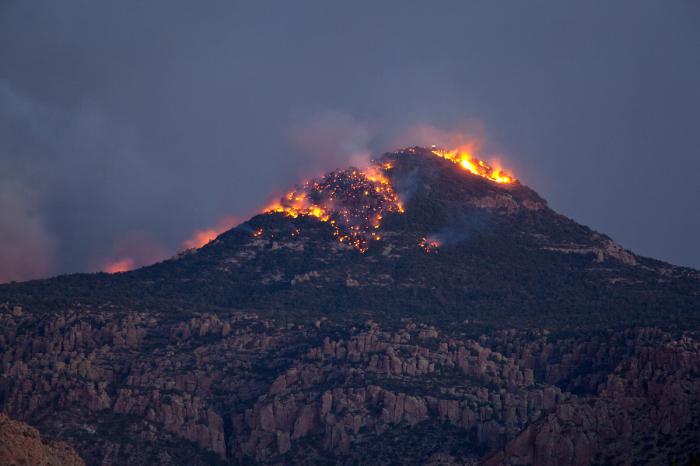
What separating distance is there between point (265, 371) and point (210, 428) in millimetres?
14849

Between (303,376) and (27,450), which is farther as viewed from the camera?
(303,376)

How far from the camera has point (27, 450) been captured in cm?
13588

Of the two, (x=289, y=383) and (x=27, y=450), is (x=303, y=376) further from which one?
(x=27, y=450)

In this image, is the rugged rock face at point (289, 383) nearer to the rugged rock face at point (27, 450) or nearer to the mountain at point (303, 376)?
the mountain at point (303, 376)

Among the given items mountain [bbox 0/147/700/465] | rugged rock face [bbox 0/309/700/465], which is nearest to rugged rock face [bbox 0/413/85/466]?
mountain [bbox 0/147/700/465]

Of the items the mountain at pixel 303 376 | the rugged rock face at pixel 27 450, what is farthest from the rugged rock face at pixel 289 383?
the rugged rock face at pixel 27 450

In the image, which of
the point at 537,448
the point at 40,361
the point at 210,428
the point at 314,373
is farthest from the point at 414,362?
Answer: the point at 537,448

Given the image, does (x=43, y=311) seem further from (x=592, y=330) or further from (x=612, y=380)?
(x=612, y=380)

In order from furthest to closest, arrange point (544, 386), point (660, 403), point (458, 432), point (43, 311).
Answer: point (43, 311), point (544, 386), point (458, 432), point (660, 403)

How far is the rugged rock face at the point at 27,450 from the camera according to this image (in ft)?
438

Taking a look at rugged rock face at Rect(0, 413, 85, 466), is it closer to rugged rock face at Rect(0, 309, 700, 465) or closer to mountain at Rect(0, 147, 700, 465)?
mountain at Rect(0, 147, 700, 465)

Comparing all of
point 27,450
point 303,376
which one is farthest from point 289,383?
point 27,450

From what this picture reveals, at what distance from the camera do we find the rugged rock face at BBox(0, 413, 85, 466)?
438 feet

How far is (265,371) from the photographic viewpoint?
18375cm
